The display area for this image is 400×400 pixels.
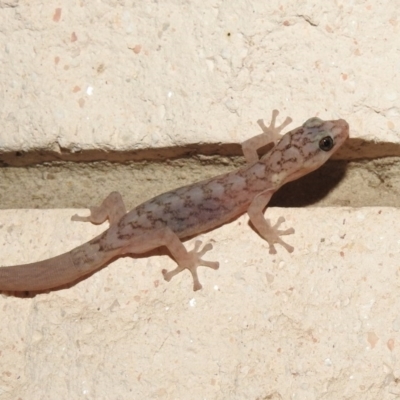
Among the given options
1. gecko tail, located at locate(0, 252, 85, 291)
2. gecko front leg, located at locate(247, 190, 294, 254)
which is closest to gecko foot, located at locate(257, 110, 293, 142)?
gecko front leg, located at locate(247, 190, 294, 254)

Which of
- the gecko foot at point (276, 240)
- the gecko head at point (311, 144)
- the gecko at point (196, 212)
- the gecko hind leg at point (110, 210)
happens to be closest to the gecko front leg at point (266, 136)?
the gecko at point (196, 212)

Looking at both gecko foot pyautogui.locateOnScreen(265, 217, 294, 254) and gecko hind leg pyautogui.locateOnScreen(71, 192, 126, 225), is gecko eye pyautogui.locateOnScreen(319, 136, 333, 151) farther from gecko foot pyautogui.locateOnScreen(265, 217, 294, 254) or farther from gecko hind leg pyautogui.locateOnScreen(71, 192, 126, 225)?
gecko hind leg pyautogui.locateOnScreen(71, 192, 126, 225)

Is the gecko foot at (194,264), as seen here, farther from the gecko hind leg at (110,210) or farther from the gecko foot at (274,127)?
the gecko foot at (274,127)

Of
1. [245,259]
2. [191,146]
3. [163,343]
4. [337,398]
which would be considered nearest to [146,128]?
[191,146]

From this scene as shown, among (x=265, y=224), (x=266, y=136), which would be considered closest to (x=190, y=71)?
(x=266, y=136)

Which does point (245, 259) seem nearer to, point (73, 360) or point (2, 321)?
point (73, 360)

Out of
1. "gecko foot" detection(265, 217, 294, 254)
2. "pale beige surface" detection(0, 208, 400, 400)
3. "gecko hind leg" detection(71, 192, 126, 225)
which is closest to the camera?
"pale beige surface" detection(0, 208, 400, 400)

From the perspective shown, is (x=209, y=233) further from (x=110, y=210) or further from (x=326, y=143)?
(x=326, y=143)

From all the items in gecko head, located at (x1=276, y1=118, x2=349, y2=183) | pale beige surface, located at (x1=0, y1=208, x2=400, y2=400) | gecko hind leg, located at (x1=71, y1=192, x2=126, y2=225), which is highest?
gecko head, located at (x1=276, y1=118, x2=349, y2=183)
